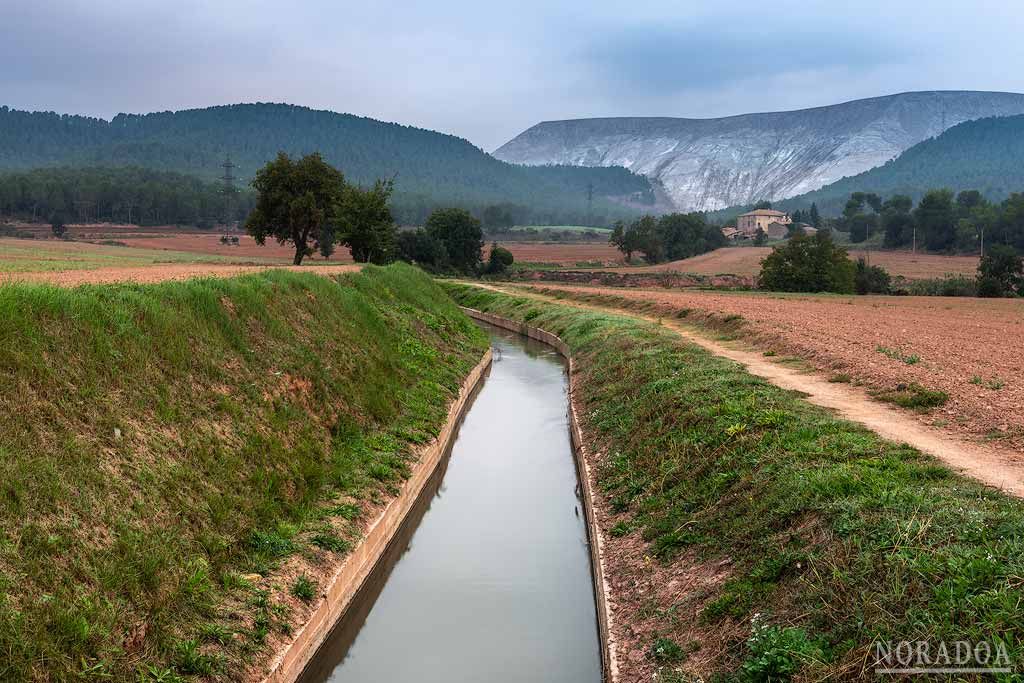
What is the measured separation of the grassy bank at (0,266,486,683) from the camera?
336 inches

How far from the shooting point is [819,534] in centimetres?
1023

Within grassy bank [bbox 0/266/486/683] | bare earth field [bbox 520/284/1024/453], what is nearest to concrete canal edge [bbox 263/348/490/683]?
grassy bank [bbox 0/266/486/683]

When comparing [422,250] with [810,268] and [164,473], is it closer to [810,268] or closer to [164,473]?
[810,268]

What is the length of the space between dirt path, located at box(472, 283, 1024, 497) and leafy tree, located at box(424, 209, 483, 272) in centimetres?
8441

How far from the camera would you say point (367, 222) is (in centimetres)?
7294

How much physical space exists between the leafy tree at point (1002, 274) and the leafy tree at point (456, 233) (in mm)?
58707

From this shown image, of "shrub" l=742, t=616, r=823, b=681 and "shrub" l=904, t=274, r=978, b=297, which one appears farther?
"shrub" l=904, t=274, r=978, b=297

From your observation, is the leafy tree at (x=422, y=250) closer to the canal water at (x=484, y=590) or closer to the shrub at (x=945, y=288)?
the shrub at (x=945, y=288)

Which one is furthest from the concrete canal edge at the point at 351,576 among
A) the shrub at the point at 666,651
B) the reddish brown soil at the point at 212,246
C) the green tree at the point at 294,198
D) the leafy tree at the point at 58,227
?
the leafy tree at the point at 58,227

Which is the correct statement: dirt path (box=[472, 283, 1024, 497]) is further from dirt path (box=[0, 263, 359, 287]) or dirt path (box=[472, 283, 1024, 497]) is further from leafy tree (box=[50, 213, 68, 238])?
leafy tree (box=[50, 213, 68, 238])

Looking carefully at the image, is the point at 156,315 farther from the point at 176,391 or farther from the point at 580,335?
the point at 580,335

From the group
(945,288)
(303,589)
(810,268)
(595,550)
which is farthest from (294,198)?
(945,288)

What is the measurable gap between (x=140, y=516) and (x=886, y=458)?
419 inches

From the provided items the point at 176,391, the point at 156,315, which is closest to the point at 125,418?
the point at 176,391
